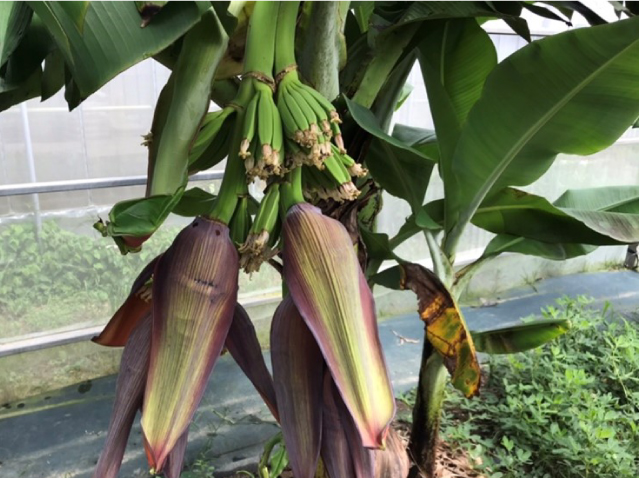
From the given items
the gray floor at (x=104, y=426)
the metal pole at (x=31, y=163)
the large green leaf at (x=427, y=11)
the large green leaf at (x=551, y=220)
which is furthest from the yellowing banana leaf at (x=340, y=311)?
the metal pole at (x=31, y=163)

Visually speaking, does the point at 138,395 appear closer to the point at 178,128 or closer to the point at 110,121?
the point at 178,128

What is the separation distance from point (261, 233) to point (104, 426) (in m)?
0.87

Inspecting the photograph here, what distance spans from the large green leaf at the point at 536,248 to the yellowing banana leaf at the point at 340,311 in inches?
17.7

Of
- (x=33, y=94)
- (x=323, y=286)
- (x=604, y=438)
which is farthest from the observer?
(x=604, y=438)

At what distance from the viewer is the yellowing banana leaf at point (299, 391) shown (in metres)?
0.30

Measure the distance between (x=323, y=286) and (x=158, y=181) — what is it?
0.41 feet

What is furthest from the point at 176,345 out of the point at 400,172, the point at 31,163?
the point at 31,163

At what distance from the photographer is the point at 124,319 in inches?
14.2

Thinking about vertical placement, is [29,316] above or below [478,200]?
below

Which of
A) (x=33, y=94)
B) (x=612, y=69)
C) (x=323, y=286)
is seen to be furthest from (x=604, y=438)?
(x=33, y=94)

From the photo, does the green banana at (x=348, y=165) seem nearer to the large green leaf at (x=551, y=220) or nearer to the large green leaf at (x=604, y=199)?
the large green leaf at (x=551, y=220)

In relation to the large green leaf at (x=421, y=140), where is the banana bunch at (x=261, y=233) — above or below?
below

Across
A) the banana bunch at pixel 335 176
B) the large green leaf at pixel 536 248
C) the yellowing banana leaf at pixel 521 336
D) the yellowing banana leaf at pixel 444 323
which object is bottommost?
the yellowing banana leaf at pixel 521 336

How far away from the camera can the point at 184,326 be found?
269 millimetres
